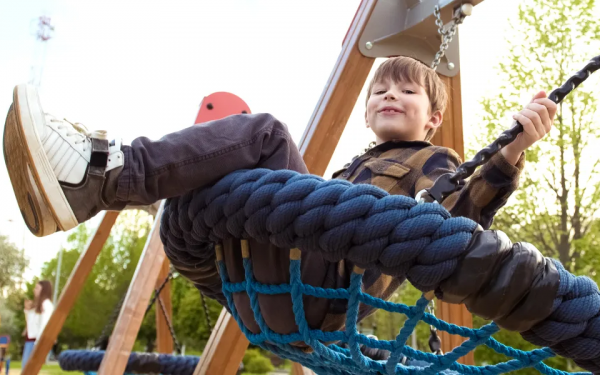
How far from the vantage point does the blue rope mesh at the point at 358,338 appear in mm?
779

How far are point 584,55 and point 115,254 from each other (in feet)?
60.1

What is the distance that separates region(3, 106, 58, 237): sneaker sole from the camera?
0.94 meters

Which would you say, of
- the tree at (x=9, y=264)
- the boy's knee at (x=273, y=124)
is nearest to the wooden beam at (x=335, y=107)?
the boy's knee at (x=273, y=124)

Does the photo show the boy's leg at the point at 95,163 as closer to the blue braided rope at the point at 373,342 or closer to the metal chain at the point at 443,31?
the blue braided rope at the point at 373,342

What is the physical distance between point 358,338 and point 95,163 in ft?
1.71

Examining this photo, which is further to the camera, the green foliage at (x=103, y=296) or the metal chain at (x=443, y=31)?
the green foliage at (x=103, y=296)

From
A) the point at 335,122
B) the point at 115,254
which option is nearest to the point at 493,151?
the point at 335,122

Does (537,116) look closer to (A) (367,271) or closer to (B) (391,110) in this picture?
(A) (367,271)

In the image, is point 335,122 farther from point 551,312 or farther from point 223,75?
point 223,75

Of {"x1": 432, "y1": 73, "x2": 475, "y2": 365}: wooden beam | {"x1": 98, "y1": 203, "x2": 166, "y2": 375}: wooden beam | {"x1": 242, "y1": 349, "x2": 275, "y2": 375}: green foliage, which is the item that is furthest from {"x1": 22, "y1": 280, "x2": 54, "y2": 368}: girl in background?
{"x1": 242, "y1": 349, "x2": 275, "y2": 375}: green foliage

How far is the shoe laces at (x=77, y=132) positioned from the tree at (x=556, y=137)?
809 cm

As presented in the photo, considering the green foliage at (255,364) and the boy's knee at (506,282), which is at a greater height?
the boy's knee at (506,282)

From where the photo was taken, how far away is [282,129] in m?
1.05

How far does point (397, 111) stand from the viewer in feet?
5.09
